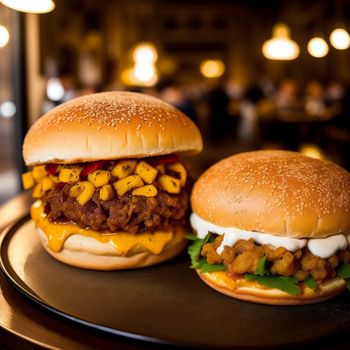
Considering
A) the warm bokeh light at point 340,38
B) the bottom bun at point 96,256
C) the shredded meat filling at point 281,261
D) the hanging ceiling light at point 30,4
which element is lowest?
the bottom bun at point 96,256

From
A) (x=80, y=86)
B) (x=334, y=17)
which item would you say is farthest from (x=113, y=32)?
(x=334, y=17)

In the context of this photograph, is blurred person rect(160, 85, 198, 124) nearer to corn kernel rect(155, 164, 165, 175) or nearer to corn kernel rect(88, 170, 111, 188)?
corn kernel rect(155, 164, 165, 175)

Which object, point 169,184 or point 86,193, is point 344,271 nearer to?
point 169,184

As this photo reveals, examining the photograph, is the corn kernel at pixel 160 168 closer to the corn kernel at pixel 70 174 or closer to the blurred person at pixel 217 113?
the corn kernel at pixel 70 174

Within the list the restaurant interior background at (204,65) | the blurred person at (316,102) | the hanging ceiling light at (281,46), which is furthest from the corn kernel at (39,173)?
the blurred person at (316,102)

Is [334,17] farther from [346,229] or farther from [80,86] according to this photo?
[346,229]

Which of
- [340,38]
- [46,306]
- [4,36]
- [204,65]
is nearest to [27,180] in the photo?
[46,306]
